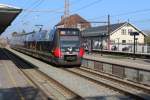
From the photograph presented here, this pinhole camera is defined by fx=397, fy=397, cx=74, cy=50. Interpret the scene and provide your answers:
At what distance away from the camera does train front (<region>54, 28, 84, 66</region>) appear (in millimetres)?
28031

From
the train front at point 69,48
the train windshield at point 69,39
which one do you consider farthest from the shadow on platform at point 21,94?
the train windshield at point 69,39

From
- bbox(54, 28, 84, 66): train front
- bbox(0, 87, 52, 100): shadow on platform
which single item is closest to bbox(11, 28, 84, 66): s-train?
bbox(54, 28, 84, 66): train front

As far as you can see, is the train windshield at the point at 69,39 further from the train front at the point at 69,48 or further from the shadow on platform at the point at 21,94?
the shadow on platform at the point at 21,94

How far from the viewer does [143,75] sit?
19.6m

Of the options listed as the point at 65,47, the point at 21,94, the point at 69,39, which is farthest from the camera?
the point at 69,39

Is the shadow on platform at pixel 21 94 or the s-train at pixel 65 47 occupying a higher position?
the s-train at pixel 65 47

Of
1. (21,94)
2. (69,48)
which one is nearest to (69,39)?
Answer: (69,48)

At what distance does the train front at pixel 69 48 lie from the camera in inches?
A: 1104

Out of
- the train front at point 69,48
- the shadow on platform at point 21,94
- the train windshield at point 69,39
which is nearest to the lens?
the shadow on platform at point 21,94

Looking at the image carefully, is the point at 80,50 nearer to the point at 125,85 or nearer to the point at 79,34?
the point at 79,34

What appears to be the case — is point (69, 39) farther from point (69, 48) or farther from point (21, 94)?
point (21, 94)

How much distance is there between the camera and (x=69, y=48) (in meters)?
28.4

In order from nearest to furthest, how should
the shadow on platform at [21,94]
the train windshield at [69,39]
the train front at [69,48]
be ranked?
the shadow on platform at [21,94] < the train front at [69,48] < the train windshield at [69,39]

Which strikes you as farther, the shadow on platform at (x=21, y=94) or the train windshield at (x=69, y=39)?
the train windshield at (x=69, y=39)
